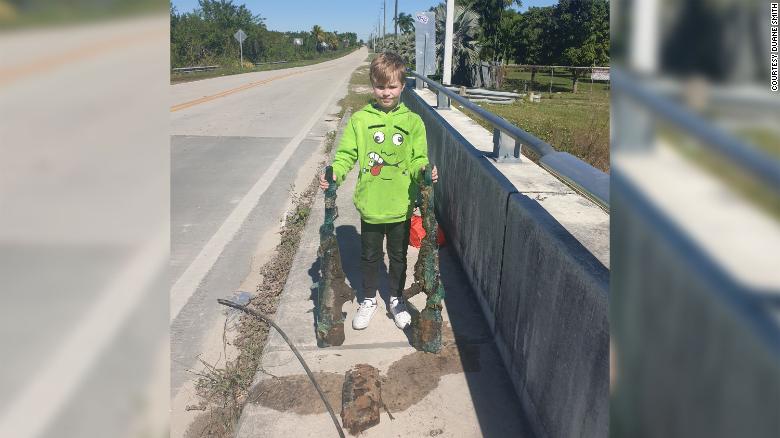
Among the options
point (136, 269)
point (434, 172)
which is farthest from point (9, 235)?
point (434, 172)

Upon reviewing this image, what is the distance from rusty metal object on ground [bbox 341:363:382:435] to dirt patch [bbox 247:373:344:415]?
71 millimetres

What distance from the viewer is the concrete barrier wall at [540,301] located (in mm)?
1958

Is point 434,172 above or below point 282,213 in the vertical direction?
above

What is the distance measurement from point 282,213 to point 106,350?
6116mm

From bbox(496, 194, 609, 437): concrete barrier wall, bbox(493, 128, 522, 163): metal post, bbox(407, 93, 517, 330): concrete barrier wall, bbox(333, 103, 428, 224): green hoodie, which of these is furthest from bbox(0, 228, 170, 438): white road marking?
bbox(493, 128, 522, 163): metal post

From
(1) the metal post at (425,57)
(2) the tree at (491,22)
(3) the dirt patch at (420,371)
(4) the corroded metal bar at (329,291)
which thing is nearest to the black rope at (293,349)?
(4) the corroded metal bar at (329,291)

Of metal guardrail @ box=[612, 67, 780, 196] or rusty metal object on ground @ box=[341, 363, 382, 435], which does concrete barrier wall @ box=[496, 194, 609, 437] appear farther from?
metal guardrail @ box=[612, 67, 780, 196]

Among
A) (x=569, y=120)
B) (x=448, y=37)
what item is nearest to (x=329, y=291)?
(x=448, y=37)

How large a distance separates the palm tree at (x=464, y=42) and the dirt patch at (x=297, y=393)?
2946cm

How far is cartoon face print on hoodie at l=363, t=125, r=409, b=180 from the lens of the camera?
3.44m

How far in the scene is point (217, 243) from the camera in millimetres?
5652

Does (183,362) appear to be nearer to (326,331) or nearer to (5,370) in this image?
(326,331)

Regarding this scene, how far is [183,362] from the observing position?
352cm

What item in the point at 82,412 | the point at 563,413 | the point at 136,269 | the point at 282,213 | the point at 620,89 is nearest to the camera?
the point at 620,89
